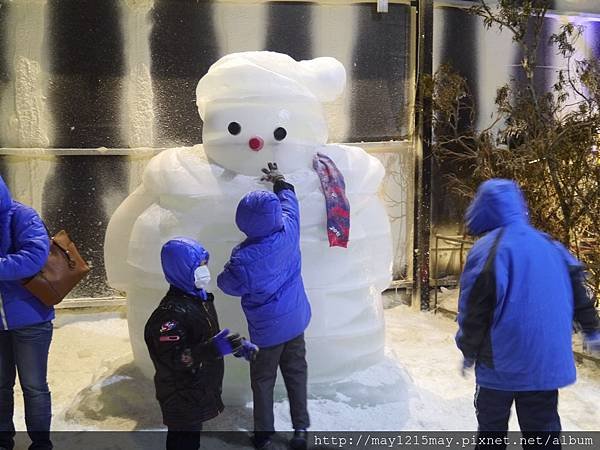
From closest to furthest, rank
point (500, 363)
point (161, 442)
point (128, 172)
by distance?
point (500, 363) → point (161, 442) → point (128, 172)

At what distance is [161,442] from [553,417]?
194 cm

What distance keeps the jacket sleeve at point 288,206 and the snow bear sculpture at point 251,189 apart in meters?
0.29

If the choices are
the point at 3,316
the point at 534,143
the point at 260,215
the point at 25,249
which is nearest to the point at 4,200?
the point at 25,249

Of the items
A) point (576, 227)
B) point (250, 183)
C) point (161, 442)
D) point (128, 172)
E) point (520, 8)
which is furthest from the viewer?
point (128, 172)

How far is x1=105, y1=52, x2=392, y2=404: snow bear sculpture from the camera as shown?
133 inches

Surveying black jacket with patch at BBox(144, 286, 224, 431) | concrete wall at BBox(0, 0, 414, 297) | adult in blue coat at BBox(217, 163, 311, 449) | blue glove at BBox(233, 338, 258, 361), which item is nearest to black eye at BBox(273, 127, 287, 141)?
adult in blue coat at BBox(217, 163, 311, 449)

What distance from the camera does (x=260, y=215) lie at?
2.68 metres

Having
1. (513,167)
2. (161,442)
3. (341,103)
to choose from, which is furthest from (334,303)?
(341,103)

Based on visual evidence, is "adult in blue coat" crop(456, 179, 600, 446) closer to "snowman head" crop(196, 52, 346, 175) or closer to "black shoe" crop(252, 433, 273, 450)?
"black shoe" crop(252, 433, 273, 450)

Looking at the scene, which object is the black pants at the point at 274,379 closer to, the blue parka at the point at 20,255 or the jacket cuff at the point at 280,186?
the jacket cuff at the point at 280,186

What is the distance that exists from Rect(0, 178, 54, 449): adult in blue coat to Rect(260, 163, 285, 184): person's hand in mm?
1199

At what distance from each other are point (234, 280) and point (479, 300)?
3.78ft

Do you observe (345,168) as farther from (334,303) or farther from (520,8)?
(520,8)

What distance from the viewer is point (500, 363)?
2.22 metres
